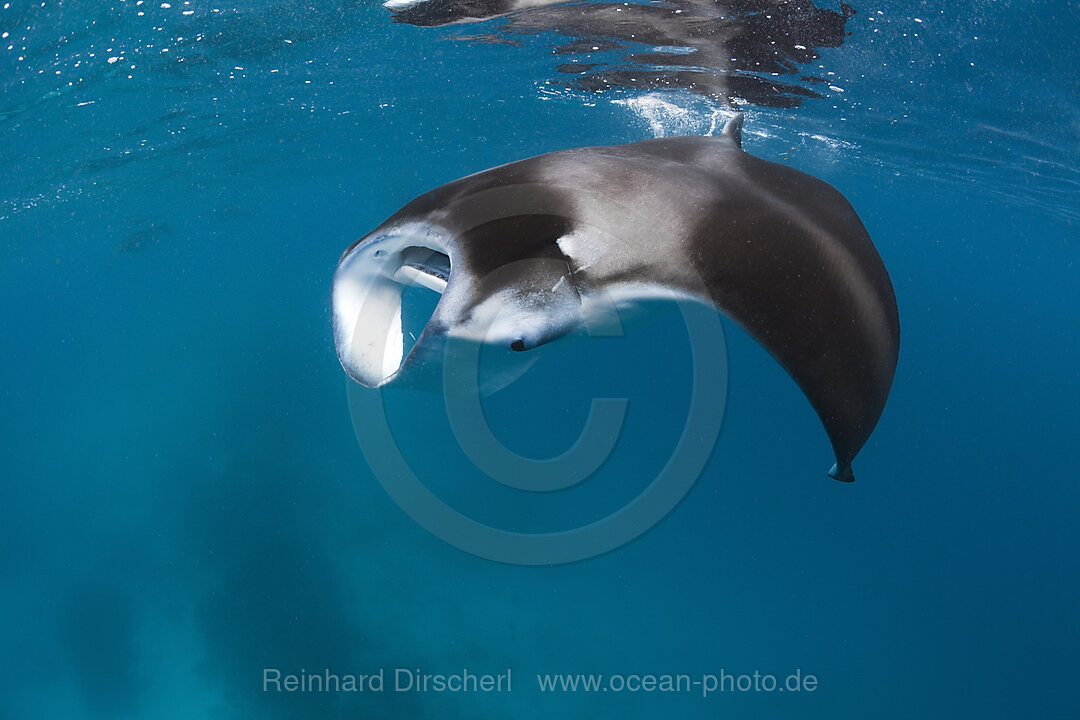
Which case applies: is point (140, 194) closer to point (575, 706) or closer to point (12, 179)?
point (12, 179)

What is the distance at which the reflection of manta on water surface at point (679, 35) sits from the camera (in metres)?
7.99

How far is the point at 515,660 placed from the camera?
11.4 m

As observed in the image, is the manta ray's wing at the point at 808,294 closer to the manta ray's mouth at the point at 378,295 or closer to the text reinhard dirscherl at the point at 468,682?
the manta ray's mouth at the point at 378,295

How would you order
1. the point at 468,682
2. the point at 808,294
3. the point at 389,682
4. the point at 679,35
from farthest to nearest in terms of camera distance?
the point at 468,682 → the point at 389,682 → the point at 679,35 → the point at 808,294

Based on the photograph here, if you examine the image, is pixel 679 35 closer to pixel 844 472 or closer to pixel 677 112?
pixel 677 112

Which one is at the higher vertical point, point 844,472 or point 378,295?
point 378,295

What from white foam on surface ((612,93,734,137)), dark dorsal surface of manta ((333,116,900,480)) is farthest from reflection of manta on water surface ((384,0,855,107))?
dark dorsal surface of manta ((333,116,900,480))

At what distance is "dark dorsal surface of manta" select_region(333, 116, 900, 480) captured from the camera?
2547 millimetres

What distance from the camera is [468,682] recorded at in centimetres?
1092

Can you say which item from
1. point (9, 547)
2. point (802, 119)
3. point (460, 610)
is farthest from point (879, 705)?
point (9, 547)

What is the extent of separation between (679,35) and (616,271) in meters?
7.74

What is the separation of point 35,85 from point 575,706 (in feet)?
43.7

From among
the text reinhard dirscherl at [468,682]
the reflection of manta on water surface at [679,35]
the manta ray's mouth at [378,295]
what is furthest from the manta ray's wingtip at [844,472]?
the text reinhard dirscherl at [468,682]

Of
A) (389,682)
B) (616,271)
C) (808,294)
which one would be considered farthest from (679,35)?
(389,682)
